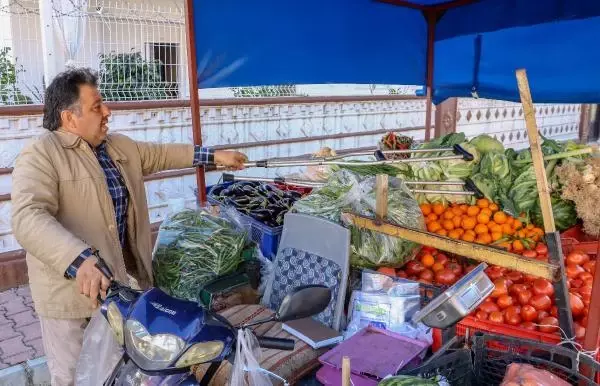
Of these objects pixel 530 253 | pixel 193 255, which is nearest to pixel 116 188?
pixel 193 255

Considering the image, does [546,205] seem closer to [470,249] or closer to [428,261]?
[470,249]

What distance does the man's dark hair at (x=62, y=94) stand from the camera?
2.35 meters

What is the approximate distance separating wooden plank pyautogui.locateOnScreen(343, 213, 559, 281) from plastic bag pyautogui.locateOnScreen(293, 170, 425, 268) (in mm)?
182

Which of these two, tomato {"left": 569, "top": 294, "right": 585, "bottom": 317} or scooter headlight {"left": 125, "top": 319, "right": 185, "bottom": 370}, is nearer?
scooter headlight {"left": 125, "top": 319, "right": 185, "bottom": 370}

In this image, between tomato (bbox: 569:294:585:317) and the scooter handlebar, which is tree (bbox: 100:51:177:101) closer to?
the scooter handlebar

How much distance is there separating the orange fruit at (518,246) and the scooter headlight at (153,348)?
2.61 m

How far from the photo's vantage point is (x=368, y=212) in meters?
3.07

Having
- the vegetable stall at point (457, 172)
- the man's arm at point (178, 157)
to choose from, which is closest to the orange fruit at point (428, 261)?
the vegetable stall at point (457, 172)

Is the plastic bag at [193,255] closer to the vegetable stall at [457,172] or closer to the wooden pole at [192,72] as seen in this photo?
the vegetable stall at [457,172]

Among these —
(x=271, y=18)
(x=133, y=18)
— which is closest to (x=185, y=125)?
(x=133, y=18)

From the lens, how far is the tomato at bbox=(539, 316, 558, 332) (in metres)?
2.42

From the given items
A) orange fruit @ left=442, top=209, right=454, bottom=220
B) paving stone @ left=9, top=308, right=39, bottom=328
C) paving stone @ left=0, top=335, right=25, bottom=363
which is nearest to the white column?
paving stone @ left=9, top=308, right=39, bottom=328

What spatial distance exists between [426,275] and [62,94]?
2.24 metres

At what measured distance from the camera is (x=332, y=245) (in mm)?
2766
